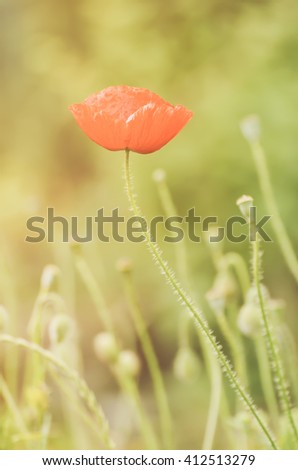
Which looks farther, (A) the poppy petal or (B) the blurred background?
(B) the blurred background

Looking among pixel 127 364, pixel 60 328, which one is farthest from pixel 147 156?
pixel 60 328

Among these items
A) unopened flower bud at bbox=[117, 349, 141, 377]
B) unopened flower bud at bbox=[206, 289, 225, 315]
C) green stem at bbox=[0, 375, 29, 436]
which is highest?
unopened flower bud at bbox=[206, 289, 225, 315]

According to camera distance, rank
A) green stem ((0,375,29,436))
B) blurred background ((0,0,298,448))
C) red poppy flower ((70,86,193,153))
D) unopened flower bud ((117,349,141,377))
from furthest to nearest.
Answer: blurred background ((0,0,298,448)) → unopened flower bud ((117,349,141,377)) → green stem ((0,375,29,436)) → red poppy flower ((70,86,193,153))

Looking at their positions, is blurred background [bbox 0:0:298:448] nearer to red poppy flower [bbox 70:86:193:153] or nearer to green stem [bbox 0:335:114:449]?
green stem [bbox 0:335:114:449]

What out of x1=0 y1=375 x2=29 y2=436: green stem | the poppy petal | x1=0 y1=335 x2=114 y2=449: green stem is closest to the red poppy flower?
the poppy petal

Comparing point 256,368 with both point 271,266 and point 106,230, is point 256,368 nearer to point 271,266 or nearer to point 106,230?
point 271,266

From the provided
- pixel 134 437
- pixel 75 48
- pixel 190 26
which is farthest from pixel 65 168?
pixel 134 437

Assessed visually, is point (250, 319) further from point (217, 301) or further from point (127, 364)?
point (127, 364)
